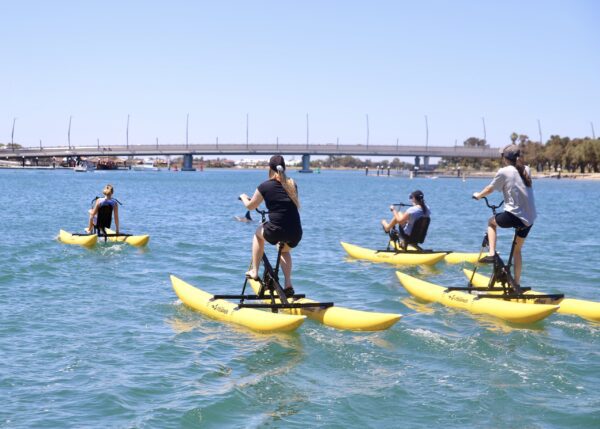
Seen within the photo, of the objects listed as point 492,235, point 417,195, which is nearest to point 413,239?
point 417,195

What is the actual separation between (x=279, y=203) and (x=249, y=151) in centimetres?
14664

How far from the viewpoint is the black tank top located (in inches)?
409

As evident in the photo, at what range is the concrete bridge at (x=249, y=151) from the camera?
155875 millimetres

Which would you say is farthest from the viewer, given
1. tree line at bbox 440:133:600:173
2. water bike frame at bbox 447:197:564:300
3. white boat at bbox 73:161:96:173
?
white boat at bbox 73:161:96:173

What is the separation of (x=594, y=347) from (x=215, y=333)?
200 inches

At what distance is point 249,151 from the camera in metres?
156

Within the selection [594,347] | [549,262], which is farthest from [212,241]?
[594,347]

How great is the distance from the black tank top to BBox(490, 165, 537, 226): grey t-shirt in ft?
10.2

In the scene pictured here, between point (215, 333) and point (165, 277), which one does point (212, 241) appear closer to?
point (165, 277)

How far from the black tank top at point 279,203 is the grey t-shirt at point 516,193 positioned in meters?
3.11

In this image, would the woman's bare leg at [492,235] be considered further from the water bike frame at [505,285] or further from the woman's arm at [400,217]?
the woman's arm at [400,217]

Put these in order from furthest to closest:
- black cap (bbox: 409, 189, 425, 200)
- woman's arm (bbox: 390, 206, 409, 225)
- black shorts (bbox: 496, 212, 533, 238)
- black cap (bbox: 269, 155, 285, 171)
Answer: woman's arm (bbox: 390, 206, 409, 225) < black cap (bbox: 409, 189, 425, 200) < black shorts (bbox: 496, 212, 533, 238) < black cap (bbox: 269, 155, 285, 171)

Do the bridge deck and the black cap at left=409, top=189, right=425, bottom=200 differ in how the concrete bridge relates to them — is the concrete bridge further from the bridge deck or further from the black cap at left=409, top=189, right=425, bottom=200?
the black cap at left=409, top=189, right=425, bottom=200

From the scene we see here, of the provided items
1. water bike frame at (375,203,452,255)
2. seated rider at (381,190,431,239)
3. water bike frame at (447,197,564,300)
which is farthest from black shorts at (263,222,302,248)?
water bike frame at (375,203,452,255)
